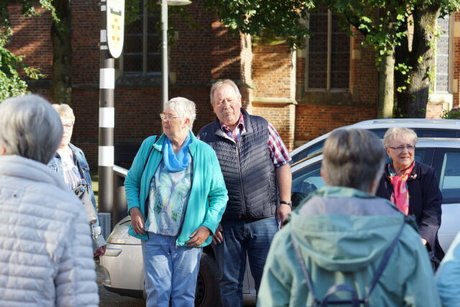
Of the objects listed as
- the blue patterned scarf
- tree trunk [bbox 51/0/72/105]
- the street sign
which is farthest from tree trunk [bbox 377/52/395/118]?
the blue patterned scarf

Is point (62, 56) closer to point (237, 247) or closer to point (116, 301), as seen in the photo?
point (116, 301)

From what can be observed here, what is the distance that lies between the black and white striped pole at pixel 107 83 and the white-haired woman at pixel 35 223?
747 centimetres

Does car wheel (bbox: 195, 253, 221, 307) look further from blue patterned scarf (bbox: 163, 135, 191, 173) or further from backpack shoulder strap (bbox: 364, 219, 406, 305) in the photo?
backpack shoulder strap (bbox: 364, 219, 406, 305)

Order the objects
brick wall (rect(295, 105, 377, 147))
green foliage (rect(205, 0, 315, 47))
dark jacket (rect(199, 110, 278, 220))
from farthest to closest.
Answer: brick wall (rect(295, 105, 377, 147)), green foliage (rect(205, 0, 315, 47)), dark jacket (rect(199, 110, 278, 220))

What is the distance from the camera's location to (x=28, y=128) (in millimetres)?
3256

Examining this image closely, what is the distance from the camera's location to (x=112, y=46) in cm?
1073

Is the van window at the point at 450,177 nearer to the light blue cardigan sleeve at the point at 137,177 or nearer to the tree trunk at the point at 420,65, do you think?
the light blue cardigan sleeve at the point at 137,177

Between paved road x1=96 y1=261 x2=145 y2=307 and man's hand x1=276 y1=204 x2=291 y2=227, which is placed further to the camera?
paved road x1=96 y1=261 x2=145 y2=307

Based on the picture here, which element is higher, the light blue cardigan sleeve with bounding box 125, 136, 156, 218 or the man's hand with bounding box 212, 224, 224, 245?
the light blue cardigan sleeve with bounding box 125, 136, 156, 218

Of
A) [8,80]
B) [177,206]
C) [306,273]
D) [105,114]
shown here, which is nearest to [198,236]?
[177,206]

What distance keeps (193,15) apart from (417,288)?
23570mm

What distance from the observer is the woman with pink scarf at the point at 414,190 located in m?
5.61

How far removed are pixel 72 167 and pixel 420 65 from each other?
1480 cm

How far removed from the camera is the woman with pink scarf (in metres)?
5.61
